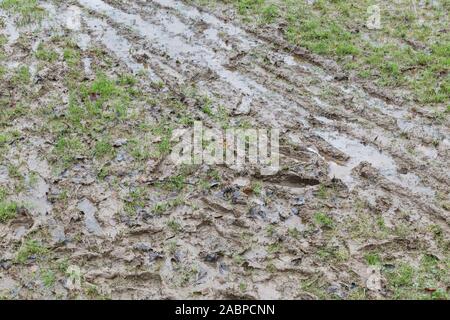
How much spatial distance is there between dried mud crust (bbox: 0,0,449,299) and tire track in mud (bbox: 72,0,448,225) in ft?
0.11

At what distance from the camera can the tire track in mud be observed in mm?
7285

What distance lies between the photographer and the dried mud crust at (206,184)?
5820 millimetres

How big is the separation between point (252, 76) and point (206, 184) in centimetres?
295

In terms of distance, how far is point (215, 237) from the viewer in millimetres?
6289

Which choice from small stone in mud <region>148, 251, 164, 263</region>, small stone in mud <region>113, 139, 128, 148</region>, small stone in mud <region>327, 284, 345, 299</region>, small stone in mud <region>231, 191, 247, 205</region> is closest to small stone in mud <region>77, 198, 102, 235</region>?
small stone in mud <region>148, 251, 164, 263</region>

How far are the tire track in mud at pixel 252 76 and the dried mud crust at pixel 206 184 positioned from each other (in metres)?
0.03

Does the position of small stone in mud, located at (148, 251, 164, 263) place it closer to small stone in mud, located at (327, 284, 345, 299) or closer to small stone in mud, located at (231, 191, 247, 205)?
small stone in mud, located at (231, 191, 247, 205)

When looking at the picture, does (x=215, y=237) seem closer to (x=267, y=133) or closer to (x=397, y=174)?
(x=267, y=133)

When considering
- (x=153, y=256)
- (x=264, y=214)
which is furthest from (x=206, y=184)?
(x=153, y=256)

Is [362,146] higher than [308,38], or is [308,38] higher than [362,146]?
[308,38]

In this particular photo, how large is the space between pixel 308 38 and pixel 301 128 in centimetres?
291

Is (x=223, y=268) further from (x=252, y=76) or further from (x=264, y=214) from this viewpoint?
(x=252, y=76)

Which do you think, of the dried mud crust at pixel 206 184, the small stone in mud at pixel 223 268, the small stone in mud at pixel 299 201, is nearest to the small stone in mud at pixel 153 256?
the dried mud crust at pixel 206 184
